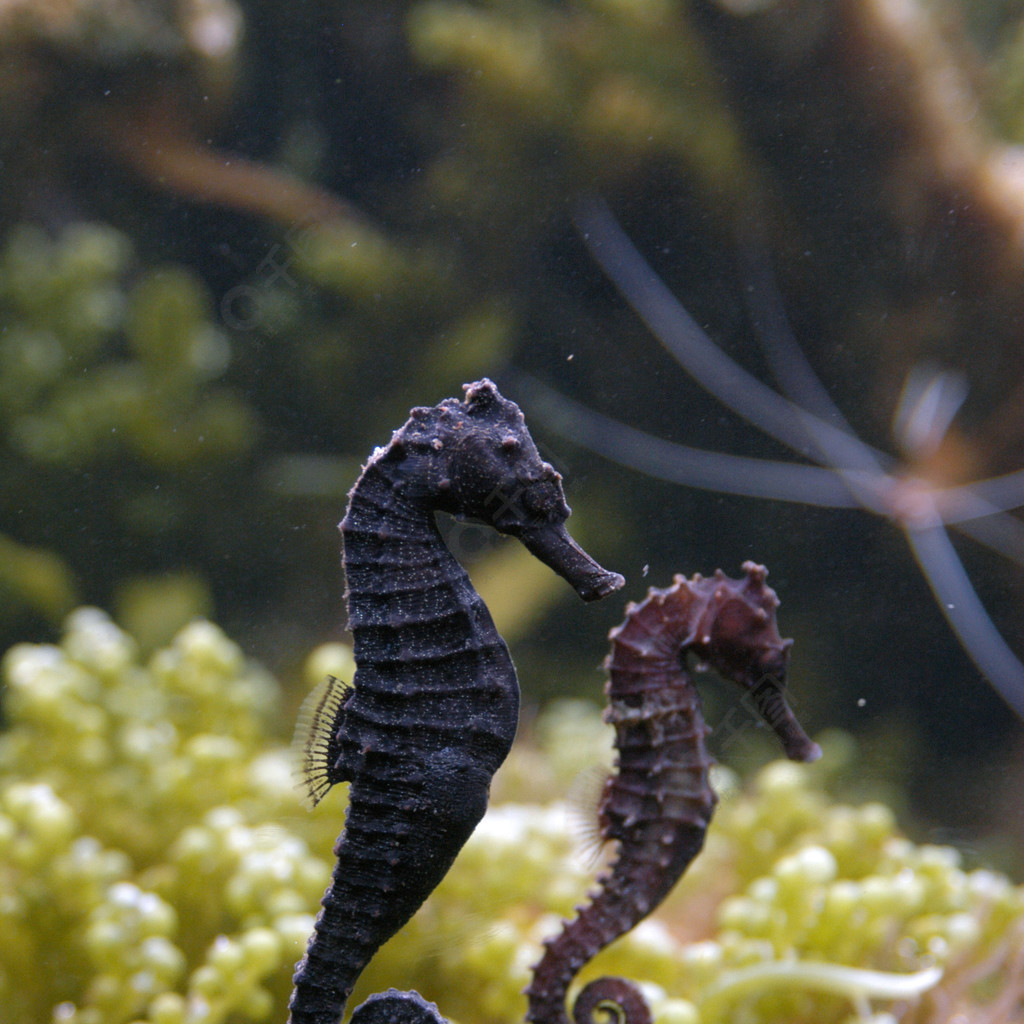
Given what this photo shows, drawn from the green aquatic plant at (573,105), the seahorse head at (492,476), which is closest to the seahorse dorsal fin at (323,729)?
the seahorse head at (492,476)

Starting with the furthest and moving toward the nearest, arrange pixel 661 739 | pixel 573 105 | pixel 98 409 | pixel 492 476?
pixel 98 409
pixel 573 105
pixel 661 739
pixel 492 476

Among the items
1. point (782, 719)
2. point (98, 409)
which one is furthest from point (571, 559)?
point (98, 409)

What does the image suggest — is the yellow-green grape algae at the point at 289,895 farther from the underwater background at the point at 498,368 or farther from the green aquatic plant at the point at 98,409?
the green aquatic plant at the point at 98,409

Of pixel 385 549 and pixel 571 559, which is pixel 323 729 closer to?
pixel 385 549

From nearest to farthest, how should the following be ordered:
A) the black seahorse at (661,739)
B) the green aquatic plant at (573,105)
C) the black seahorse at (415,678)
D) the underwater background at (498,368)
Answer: the black seahorse at (415,678), the black seahorse at (661,739), the underwater background at (498,368), the green aquatic plant at (573,105)

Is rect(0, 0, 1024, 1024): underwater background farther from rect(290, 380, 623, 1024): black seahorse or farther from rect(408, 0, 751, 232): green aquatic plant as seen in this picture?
rect(290, 380, 623, 1024): black seahorse

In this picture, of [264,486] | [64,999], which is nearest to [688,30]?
[264,486]

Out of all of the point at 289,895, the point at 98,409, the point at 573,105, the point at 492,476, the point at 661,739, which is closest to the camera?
the point at 492,476

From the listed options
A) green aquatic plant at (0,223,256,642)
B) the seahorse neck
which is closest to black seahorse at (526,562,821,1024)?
the seahorse neck
